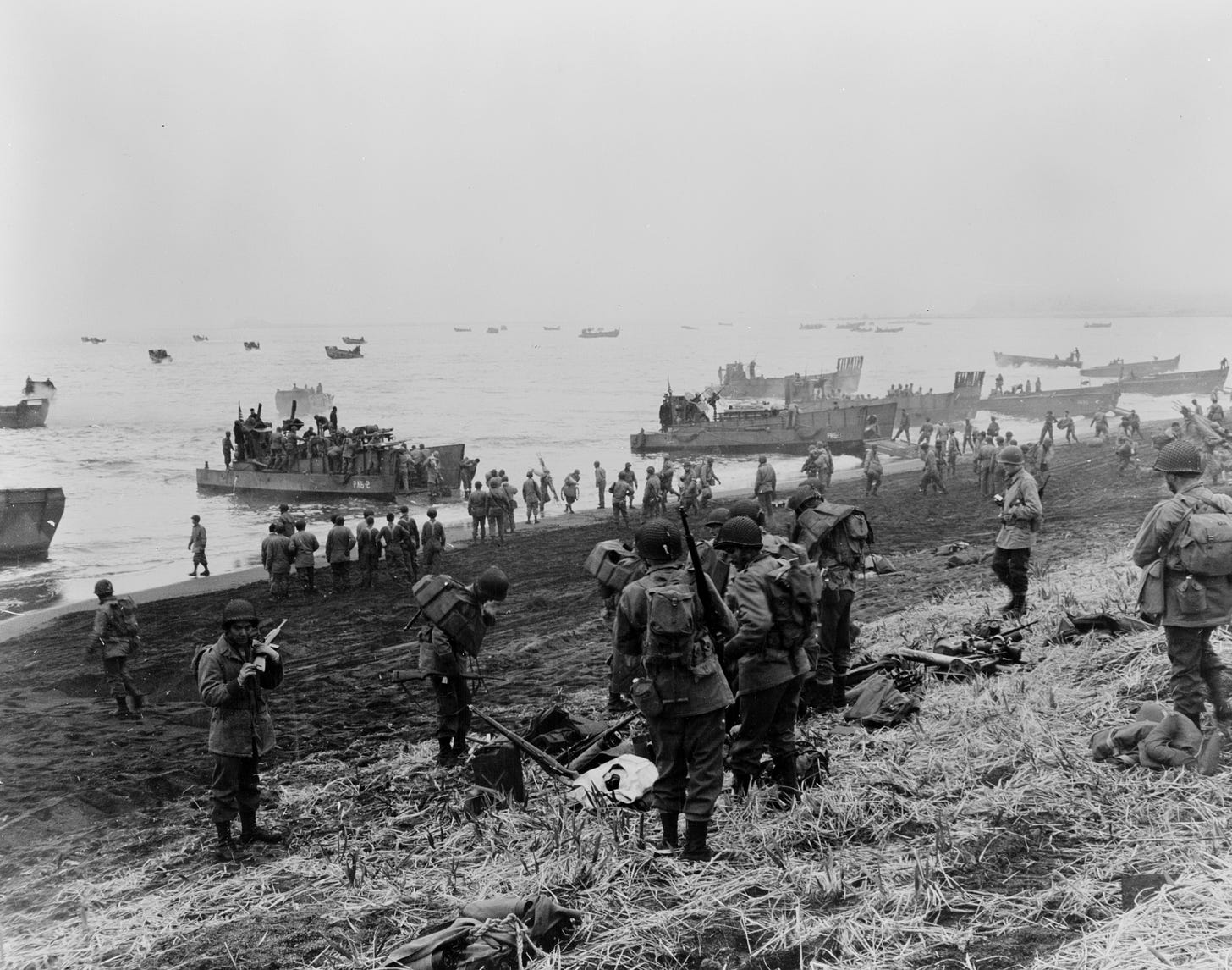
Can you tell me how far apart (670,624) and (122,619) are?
7.41 m

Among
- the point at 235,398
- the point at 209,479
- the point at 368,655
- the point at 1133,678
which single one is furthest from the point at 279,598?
the point at 235,398

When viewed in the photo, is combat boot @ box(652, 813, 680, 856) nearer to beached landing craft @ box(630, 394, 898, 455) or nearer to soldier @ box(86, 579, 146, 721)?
soldier @ box(86, 579, 146, 721)

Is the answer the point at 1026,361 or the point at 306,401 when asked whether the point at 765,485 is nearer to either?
the point at 306,401

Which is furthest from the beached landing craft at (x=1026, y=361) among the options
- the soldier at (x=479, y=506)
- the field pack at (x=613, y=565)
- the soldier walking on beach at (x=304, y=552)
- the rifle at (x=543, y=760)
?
the rifle at (x=543, y=760)

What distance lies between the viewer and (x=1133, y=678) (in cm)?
621

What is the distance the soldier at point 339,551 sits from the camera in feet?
52.0

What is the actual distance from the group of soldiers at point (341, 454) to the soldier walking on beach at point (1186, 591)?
2249 cm

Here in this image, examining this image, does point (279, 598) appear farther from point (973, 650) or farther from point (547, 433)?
point (547, 433)

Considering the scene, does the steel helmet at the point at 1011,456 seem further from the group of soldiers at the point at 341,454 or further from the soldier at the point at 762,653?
the group of soldiers at the point at 341,454

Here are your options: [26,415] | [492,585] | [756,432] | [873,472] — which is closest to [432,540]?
[492,585]

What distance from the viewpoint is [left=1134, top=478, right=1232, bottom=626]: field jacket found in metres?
5.09

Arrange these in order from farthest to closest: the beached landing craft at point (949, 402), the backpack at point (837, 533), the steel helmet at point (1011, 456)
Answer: the beached landing craft at point (949, 402) < the steel helmet at point (1011, 456) < the backpack at point (837, 533)

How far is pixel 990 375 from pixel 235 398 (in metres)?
67.7

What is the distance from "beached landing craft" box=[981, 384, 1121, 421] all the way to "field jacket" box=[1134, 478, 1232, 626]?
45340 millimetres
